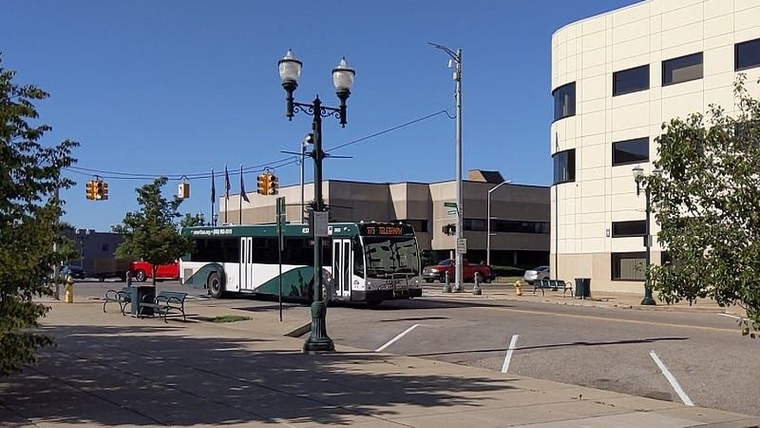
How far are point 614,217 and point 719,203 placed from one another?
119 ft

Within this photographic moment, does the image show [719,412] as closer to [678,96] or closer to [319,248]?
[319,248]

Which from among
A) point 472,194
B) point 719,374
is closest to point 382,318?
point 719,374

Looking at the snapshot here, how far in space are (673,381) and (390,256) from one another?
52.0 ft

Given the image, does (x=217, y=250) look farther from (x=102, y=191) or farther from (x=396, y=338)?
(x=396, y=338)

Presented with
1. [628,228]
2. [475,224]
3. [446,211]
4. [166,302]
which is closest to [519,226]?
[475,224]

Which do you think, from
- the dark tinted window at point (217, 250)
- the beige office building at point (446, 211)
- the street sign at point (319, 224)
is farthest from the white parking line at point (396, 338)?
the beige office building at point (446, 211)

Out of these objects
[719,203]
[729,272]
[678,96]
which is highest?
[678,96]

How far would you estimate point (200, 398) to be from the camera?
429 inches

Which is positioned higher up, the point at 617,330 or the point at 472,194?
the point at 472,194

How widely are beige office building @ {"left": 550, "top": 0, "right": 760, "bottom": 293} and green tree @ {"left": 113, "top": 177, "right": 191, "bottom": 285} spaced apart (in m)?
20.4

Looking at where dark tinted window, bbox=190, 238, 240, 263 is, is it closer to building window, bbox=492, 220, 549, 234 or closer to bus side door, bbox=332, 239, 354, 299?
bus side door, bbox=332, 239, 354, 299

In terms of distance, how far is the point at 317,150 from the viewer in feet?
55.3

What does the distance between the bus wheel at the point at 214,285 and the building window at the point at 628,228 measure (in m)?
20.3

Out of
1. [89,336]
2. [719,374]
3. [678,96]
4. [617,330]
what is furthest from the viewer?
[678,96]
